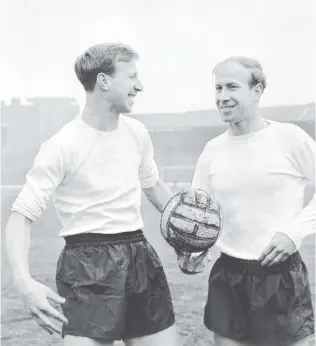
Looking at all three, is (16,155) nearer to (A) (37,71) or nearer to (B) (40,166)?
(A) (37,71)

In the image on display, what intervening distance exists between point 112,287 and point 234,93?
34.2 inches

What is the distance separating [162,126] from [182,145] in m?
0.15

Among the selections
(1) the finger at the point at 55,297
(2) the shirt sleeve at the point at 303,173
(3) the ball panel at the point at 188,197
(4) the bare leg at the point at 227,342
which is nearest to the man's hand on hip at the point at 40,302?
(1) the finger at the point at 55,297

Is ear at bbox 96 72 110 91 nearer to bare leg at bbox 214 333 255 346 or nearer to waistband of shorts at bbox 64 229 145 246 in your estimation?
waistband of shorts at bbox 64 229 145 246

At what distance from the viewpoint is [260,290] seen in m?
2.10

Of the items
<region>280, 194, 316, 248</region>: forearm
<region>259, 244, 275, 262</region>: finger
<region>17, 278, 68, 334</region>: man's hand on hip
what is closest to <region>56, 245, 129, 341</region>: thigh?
<region>17, 278, 68, 334</region>: man's hand on hip

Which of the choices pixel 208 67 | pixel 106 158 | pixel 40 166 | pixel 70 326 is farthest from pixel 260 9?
pixel 70 326

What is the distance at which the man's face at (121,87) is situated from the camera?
2100mm

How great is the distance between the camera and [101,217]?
2043 mm

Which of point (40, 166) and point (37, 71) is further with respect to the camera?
point (37, 71)

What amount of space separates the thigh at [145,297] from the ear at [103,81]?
0.60 m

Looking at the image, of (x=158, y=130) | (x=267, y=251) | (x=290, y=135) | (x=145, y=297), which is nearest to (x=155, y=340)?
(x=145, y=297)

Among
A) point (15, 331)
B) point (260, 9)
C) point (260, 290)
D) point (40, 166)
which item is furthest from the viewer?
point (15, 331)

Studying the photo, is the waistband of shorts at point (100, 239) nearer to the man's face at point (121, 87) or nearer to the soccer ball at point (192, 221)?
the soccer ball at point (192, 221)
